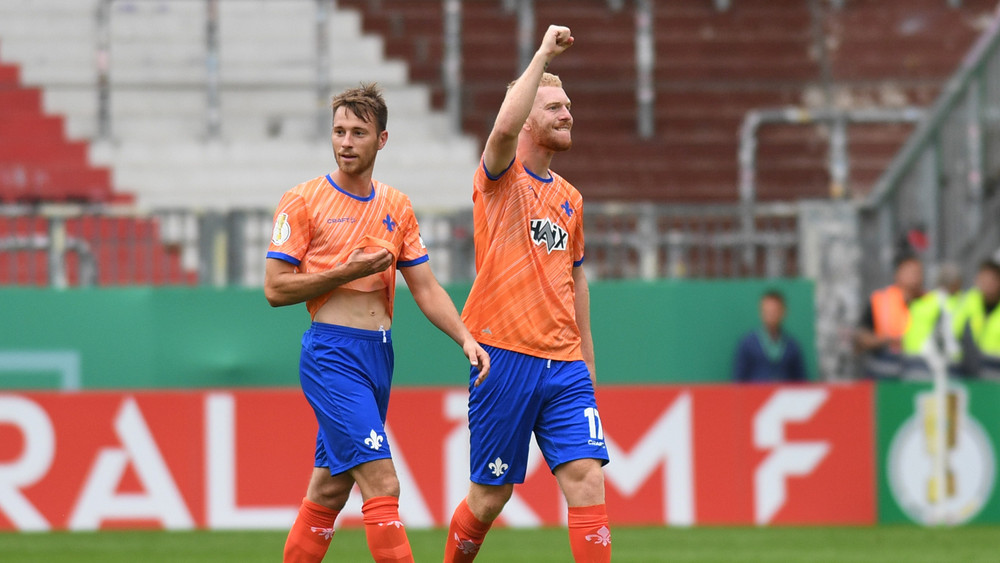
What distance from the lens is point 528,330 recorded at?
6.37 metres

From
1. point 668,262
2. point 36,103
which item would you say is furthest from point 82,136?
point 668,262

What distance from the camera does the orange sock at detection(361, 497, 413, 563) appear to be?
19.6 feet

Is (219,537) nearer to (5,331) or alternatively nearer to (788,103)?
(5,331)

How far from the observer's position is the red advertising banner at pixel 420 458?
11.0 m

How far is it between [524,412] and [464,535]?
60 cm

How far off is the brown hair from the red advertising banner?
5.21 meters

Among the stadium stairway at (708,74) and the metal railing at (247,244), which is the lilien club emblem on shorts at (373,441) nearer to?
the metal railing at (247,244)

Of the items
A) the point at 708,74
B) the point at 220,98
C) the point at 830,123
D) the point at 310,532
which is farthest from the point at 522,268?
the point at 708,74

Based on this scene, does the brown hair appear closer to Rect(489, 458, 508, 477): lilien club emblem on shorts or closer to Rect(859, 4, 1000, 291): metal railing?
Rect(489, 458, 508, 477): lilien club emblem on shorts

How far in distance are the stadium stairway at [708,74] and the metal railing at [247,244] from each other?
12.2 ft

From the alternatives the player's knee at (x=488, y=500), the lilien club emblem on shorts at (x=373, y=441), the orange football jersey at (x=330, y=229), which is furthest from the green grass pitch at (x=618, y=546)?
the orange football jersey at (x=330, y=229)

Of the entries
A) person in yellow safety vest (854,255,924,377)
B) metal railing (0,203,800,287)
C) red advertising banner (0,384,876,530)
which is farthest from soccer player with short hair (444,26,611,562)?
person in yellow safety vest (854,255,924,377)

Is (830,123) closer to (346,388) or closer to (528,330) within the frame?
(528,330)

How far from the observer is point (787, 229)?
12266 millimetres
